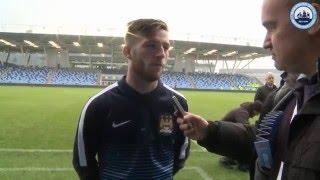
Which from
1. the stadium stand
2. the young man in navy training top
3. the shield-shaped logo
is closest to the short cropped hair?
the young man in navy training top

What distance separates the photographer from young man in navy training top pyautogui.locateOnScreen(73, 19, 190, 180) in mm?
3123

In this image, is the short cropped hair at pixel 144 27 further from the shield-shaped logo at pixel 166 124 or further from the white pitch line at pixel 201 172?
the white pitch line at pixel 201 172

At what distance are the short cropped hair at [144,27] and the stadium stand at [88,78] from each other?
184 ft

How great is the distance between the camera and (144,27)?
3.17m

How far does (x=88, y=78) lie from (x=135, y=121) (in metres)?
62.4

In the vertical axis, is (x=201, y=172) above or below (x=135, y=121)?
below

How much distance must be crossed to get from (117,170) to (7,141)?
852cm

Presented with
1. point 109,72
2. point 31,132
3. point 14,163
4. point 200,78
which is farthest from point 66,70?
point 14,163

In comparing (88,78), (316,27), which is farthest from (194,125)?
(88,78)

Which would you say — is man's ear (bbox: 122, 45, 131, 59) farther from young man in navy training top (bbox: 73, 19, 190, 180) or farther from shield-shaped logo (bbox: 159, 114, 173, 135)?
shield-shaped logo (bbox: 159, 114, 173, 135)

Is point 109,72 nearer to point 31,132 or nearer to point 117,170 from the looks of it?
point 31,132

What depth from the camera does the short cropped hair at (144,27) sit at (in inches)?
125

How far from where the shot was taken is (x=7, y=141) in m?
10.8

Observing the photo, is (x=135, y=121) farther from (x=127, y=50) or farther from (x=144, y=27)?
(x=144, y=27)
